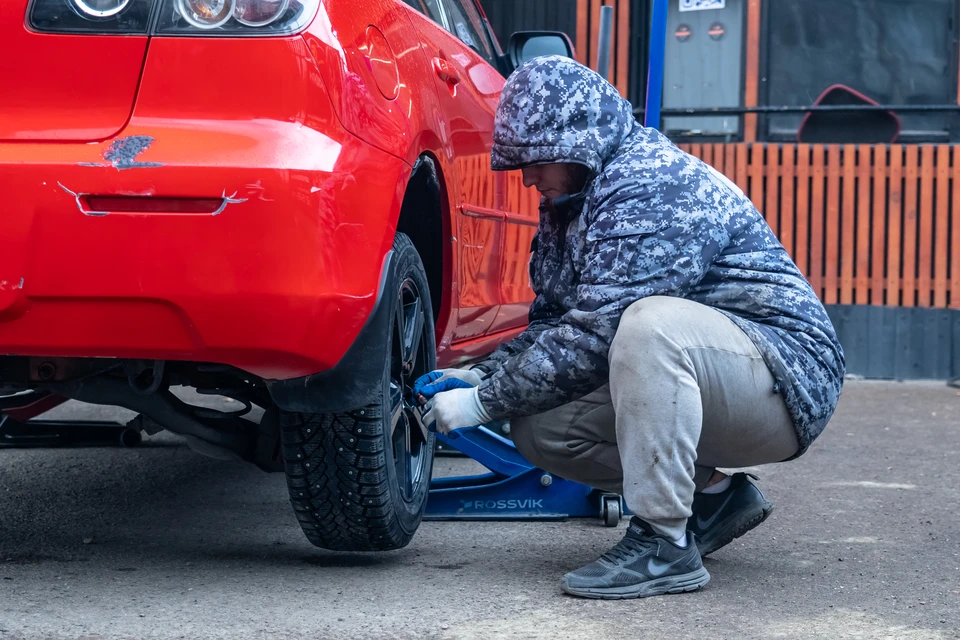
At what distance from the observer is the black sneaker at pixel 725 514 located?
112 inches

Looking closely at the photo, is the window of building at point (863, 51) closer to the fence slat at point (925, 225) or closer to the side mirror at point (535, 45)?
the fence slat at point (925, 225)

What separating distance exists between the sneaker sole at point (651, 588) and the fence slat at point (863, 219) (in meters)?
5.04

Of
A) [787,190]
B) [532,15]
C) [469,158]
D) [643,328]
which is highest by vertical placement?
[532,15]

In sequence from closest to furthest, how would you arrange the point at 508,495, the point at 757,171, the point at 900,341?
the point at 508,495
the point at 900,341
the point at 757,171

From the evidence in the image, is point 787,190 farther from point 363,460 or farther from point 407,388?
point 363,460

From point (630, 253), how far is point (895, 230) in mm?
5239

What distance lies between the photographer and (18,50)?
2219mm

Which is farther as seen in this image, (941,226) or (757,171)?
(757,171)

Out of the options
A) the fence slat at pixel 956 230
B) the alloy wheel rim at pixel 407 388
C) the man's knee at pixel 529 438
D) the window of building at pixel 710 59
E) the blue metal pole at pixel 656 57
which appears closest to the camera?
the alloy wheel rim at pixel 407 388

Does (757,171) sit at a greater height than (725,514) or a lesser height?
greater

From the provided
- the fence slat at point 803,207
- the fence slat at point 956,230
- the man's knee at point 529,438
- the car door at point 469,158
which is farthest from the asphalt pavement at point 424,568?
the fence slat at point 803,207

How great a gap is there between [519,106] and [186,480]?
2.03m

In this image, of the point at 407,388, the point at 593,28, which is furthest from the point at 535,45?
the point at 593,28

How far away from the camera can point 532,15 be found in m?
8.31
